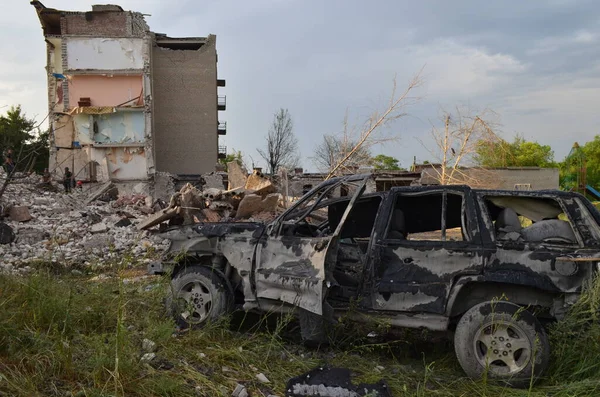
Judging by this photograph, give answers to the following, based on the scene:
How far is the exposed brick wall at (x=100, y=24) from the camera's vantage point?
31.3m

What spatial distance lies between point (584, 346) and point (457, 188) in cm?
174

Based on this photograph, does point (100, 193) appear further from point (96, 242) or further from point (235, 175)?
point (96, 242)

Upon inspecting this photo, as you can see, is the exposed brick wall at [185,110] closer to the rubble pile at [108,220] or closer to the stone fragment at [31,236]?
the rubble pile at [108,220]

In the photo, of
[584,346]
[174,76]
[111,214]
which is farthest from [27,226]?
[174,76]

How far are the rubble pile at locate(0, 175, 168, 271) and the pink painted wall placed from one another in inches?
409

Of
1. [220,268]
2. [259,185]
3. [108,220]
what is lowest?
[108,220]

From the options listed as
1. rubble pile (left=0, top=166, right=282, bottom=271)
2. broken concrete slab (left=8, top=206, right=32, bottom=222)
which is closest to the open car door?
rubble pile (left=0, top=166, right=282, bottom=271)

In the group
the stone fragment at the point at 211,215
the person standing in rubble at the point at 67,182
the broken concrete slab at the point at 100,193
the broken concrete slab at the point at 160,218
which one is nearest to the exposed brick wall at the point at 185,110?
the person standing in rubble at the point at 67,182

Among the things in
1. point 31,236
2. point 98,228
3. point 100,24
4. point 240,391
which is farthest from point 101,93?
point 240,391

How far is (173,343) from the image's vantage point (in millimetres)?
4789

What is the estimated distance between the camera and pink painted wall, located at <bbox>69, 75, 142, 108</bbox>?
30.9 m

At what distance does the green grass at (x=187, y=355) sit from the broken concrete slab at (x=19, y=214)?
11404mm

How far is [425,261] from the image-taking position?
15.4ft

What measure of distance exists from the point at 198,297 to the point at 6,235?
10.5 m
